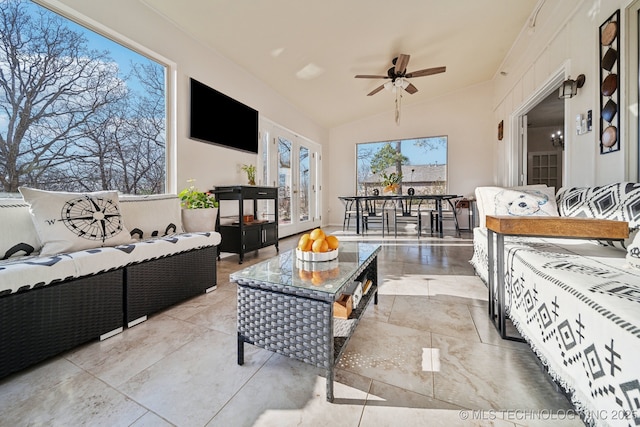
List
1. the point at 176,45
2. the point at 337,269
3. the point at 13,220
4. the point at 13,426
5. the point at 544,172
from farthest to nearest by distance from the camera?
the point at 544,172, the point at 176,45, the point at 13,220, the point at 337,269, the point at 13,426

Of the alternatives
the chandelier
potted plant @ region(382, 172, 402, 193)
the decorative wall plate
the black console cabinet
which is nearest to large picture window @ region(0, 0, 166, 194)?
the black console cabinet

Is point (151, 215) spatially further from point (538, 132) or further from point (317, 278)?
point (538, 132)

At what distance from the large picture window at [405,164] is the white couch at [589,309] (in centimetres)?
452

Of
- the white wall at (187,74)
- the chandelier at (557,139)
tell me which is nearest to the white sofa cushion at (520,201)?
the white wall at (187,74)

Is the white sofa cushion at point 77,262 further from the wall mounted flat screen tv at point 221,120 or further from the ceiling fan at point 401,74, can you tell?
the ceiling fan at point 401,74

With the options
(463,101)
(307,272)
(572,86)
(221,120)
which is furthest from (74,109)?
(463,101)

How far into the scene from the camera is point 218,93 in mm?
3305

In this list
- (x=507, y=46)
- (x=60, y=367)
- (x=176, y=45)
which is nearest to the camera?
(x=60, y=367)

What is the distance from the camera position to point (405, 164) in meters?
6.45

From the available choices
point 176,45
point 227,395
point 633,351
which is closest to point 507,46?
point 176,45

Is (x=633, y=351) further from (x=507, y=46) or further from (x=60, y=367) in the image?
(x=507, y=46)

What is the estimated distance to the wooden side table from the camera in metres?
1.14

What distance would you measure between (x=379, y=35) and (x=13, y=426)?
438 cm

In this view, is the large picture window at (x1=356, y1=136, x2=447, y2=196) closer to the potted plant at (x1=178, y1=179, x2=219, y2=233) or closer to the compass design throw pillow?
the potted plant at (x1=178, y1=179, x2=219, y2=233)
